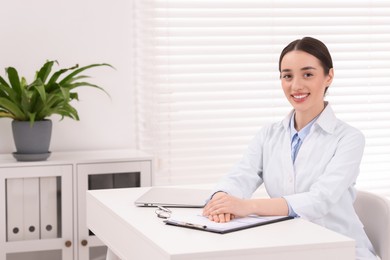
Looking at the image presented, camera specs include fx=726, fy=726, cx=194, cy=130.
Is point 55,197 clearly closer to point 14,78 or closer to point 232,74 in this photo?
point 14,78

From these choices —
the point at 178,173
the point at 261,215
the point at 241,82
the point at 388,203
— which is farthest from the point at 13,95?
the point at 388,203

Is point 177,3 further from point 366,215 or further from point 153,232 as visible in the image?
point 153,232

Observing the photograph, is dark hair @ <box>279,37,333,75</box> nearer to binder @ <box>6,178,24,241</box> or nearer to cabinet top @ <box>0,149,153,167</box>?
cabinet top @ <box>0,149,153,167</box>

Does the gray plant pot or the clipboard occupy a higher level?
the gray plant pot

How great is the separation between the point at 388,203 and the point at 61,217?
163 cm

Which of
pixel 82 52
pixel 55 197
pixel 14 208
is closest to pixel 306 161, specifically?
pixel 55 197

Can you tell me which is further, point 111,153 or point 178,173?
point 178,173

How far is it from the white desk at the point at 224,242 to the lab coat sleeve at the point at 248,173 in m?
0.41

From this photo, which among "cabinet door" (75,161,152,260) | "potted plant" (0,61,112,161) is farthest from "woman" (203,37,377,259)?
"potted plant" (0,61,112,161)

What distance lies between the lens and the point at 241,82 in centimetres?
399

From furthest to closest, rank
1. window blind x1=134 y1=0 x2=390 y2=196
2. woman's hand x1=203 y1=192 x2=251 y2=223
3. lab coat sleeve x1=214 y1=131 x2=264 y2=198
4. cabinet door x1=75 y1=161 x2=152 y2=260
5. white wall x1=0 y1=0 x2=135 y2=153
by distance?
window blind x1=134 y1=0 x2=390 y2=196, white wall x1=0 y1=0 x2=135 y2=153, cabinet door x1=75 y1=161 x2=152 y2=260, lab coat sleeve x1=214 y1=131 x2=264 y2=198, woman's hand x1=203 y1=192 x2=251 y2=223

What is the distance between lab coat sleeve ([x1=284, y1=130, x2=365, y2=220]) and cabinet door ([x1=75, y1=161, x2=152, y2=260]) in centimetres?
126

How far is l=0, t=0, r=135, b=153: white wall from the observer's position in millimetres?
3645

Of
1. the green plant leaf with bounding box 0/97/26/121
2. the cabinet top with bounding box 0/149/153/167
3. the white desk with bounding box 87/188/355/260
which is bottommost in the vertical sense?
the white desk with bounding box 87/188/355/260
